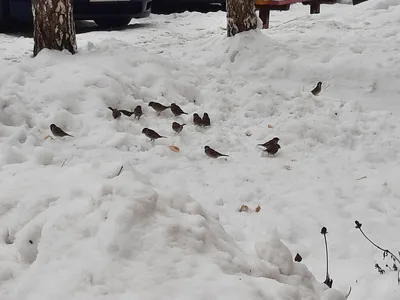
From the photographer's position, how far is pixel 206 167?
Result: 495 cm

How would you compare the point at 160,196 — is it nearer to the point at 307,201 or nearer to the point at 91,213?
the point at 91,213

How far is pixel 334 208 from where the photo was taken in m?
4.36

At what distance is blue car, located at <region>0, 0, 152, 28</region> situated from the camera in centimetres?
932

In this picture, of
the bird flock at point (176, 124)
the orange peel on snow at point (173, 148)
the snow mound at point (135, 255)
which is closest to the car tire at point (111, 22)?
the bird flock at point (176, 124)

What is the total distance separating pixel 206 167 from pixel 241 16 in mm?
3327

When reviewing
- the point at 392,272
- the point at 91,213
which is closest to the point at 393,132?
the point at 392,272

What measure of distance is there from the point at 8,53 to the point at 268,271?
6.00 metres

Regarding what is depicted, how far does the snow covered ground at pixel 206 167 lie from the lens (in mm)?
2520

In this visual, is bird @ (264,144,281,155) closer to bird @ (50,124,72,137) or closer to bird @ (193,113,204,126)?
bird @ (193,113,204,126)

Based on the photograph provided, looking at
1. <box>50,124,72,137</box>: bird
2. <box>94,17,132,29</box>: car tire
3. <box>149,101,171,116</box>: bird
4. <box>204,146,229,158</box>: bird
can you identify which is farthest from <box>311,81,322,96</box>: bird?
<box>94,17,132,29</box>: car tire

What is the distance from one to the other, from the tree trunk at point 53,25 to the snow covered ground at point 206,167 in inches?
7.7

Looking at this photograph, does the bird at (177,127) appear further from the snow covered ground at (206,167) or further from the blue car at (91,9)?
the blue car at (91,9)

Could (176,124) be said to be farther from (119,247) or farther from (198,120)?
(119,247)

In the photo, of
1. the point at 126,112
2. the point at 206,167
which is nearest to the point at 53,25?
the point at 126,112
